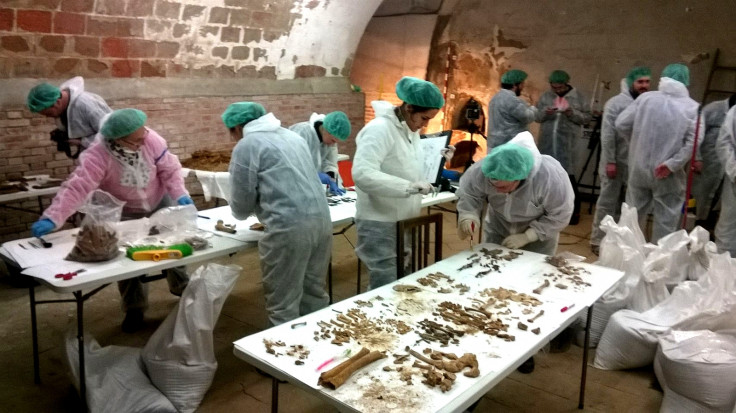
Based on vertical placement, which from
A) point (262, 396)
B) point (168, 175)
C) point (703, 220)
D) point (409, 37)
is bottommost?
point (262, 396)

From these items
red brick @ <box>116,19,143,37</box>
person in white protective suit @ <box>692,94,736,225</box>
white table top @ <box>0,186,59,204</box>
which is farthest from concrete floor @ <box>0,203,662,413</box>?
person in white protective suit @ <box>692,94,736,225</box>

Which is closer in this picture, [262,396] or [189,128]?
[262,396]

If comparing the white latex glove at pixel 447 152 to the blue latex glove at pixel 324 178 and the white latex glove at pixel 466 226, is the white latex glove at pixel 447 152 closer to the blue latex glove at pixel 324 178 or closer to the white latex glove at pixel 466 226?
the white latex glove at pixel 466 226

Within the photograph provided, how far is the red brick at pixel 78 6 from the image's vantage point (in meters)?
4.35

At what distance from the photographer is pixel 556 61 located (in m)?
7.15

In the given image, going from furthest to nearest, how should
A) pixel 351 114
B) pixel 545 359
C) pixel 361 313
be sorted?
1. pixel 351 114
2. pixel 545 359
3. pixel 361 313

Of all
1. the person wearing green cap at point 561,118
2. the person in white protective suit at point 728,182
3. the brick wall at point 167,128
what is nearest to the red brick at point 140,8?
the brick wall at point 167,128

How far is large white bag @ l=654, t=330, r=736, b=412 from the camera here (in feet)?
8.42

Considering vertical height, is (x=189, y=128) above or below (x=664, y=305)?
above

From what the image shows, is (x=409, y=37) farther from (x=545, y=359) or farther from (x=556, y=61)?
(x=545, y=359)

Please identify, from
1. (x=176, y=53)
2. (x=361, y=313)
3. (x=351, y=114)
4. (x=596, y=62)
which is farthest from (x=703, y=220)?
(x=176, y=53)

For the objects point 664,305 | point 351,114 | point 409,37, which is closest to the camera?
point 664,305

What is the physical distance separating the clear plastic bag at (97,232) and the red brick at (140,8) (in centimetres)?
256

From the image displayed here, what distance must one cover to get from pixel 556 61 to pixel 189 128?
4.62 metres
